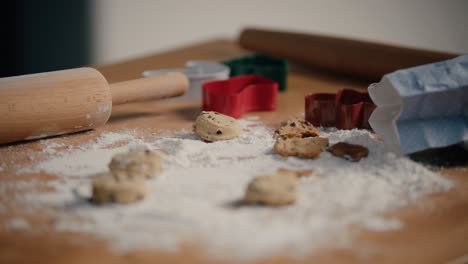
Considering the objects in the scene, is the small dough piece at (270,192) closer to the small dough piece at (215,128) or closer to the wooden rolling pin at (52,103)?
the small dough piece at (215,128)

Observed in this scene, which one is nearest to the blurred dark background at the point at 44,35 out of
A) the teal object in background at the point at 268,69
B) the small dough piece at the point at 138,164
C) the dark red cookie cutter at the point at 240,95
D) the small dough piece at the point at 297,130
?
the teal object in background at the point at 268,69

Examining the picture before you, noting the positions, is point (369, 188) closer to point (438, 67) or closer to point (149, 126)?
point (438, 67)

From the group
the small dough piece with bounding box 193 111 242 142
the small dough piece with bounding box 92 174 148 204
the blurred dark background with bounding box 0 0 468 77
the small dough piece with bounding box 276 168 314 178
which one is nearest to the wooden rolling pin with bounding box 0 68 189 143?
the small dough piece with bounding box 193 111 242 142

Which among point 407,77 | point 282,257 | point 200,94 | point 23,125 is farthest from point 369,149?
point 23,125

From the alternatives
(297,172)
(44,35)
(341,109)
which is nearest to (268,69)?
(341,109)

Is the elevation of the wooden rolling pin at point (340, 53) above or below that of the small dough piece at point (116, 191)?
above

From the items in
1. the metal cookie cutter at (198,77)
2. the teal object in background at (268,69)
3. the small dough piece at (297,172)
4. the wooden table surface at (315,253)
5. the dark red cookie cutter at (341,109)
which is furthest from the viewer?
the teal object in background at (268,69)
